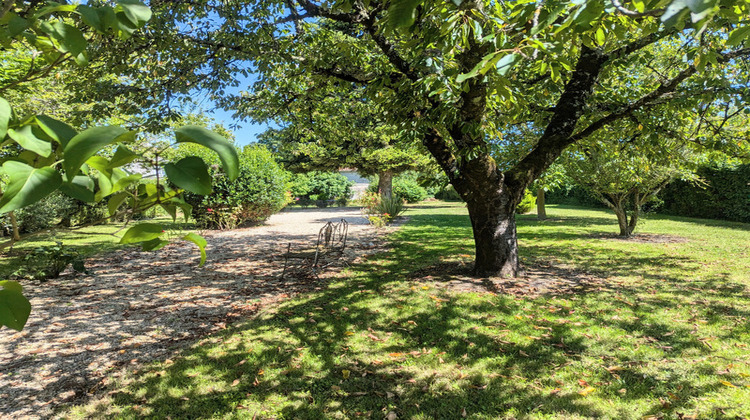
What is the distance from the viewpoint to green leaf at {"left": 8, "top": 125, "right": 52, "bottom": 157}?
50 cm

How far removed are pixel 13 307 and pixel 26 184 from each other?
24cm

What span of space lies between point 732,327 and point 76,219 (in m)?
18.0

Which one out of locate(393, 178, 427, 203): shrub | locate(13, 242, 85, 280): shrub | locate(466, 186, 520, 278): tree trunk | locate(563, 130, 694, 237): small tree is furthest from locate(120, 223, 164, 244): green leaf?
locate(393, 178, 427, 203): shrub

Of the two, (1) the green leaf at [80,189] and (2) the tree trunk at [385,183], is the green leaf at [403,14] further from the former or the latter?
(2) the tree trunk at [385,183]

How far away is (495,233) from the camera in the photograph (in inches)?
215

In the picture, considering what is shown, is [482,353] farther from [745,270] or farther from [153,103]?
[153,103]

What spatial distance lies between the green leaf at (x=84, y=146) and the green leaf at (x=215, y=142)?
0.07m

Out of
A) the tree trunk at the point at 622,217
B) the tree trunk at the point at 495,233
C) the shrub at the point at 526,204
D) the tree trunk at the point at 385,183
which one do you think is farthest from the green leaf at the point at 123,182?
the tree trunk at the point at 385,183

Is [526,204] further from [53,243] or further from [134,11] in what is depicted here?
[134,11]

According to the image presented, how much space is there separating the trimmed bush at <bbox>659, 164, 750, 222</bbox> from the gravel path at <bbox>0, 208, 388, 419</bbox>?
14.2m

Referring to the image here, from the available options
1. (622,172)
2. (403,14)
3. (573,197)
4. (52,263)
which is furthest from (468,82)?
(573,197)

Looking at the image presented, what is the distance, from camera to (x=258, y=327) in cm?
418

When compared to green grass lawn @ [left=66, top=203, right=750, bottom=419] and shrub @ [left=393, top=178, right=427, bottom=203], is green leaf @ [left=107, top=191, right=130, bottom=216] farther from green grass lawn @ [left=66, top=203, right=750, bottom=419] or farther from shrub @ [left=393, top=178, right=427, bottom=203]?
shrub @ [left=393, top=178, right=427, bottom=203]

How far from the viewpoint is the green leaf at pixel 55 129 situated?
520 mm
